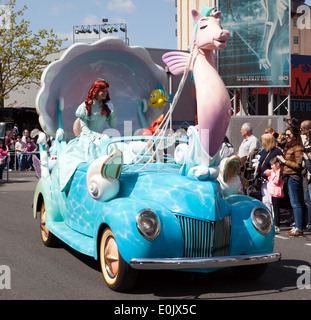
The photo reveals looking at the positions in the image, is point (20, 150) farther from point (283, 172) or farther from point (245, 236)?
point (245, 236)

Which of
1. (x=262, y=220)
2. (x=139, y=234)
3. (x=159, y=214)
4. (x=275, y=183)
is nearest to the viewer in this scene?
(x=139, y=234)

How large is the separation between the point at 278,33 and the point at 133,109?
15923 mm

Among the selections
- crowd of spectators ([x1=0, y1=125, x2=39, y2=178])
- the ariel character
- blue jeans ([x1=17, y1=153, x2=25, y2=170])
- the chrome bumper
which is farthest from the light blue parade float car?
crowd of spectators ([x1=0, y1=125, x2=39, y2=178])

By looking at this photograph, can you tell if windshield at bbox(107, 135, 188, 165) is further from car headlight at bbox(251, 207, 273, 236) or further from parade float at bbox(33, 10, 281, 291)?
car headlight at bbox(251, 207, 273, 236)

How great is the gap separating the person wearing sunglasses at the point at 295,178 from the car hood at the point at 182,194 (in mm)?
3703

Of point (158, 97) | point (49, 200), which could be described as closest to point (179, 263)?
point (49, 200)

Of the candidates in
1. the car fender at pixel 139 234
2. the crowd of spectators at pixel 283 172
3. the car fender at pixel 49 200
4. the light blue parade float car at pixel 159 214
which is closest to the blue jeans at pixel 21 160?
the crowd of spectators at pixel 283 172

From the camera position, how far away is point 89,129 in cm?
757

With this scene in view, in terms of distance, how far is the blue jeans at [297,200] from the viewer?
888cm

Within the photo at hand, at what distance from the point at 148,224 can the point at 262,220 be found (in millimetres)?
1220

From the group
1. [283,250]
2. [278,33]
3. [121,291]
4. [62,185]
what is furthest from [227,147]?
[278,33]

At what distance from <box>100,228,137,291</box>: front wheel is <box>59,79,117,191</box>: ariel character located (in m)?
1.55

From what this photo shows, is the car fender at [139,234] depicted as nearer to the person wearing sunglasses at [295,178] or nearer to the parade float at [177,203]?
the parade float at [177,203]

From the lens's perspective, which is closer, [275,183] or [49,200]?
[49,200]
